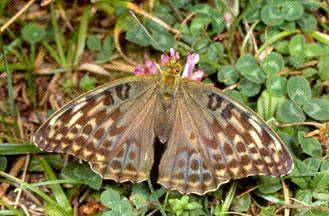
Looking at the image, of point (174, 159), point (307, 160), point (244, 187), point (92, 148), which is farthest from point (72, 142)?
point (307, 160)

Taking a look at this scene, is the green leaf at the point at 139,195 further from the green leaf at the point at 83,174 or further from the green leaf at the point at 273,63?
the green leaf at the point at 273,63

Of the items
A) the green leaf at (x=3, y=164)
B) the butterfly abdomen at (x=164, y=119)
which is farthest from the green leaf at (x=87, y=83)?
the butterfly abdomen at (x=164, y=119)

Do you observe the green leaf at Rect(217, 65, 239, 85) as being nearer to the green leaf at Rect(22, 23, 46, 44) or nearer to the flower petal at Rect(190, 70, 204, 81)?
the flower petal at Rect(190, 70, 204, 81)

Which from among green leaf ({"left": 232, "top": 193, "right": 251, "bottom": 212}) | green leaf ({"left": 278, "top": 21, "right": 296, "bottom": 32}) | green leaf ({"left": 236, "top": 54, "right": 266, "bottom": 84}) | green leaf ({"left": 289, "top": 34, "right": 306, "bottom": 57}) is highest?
green leaf ({"left": 278, "top": 21, "right": 296, "bottom": 32})

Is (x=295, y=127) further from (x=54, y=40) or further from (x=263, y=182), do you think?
(x=54, y=40)

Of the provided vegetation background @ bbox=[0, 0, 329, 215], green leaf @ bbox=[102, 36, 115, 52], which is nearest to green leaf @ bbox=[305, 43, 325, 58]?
vegetation background @ bbox=[0, 0, 329, 215]

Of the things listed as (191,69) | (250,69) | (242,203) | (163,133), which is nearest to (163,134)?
(163,133)
